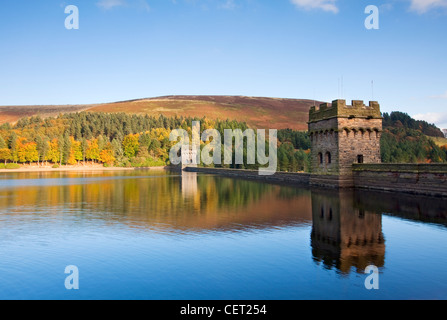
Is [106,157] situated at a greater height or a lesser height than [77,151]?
lesser

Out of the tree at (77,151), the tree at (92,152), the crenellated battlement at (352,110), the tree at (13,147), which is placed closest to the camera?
the crenellated battlement at (352,110)

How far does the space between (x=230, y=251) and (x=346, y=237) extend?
15.3 feet

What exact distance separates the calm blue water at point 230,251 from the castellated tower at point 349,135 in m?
9.60

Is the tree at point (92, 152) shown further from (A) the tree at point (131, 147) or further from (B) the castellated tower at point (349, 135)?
(B) the castellated tower at point (349, 135)

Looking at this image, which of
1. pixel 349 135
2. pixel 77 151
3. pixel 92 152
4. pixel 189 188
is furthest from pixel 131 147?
pixel 349 135

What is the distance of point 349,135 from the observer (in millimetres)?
32312

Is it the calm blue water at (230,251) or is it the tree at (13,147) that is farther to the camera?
the tree at (13,147)

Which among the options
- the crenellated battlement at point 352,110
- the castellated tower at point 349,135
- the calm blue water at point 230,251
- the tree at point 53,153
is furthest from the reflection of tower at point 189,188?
the tree at point 53,153

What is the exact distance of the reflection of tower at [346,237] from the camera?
11.0m

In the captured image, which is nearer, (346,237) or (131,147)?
(346,237)

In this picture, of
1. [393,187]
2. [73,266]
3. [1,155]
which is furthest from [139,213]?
[1,155]

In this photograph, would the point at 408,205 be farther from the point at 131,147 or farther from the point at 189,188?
the point at 131,147
